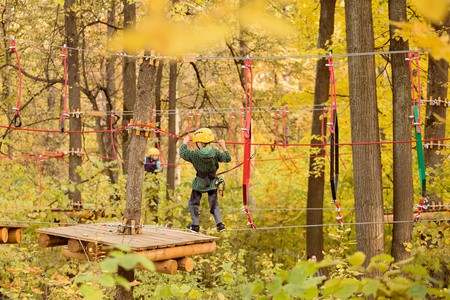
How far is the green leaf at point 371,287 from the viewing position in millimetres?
1859

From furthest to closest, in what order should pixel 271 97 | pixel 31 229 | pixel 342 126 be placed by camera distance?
1. pixel 271 97
2. pixel 342 126
3. pixel 31 229

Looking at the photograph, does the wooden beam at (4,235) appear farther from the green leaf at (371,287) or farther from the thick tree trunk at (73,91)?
the green leaf at (371,287)

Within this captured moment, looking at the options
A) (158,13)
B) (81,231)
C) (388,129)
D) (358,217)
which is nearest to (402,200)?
(358,217)

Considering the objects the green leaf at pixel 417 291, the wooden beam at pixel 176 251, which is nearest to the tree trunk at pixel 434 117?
the wooden beam at pixel 176 251

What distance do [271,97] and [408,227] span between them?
286 inches

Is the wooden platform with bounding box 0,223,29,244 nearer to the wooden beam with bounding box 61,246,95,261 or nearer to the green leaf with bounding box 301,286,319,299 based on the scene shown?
the wooden beam with bounding box 61,246,95,261

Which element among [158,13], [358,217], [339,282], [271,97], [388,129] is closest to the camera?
[339,282]

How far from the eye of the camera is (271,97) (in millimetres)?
13859

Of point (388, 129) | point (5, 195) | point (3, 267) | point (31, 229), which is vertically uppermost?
point (388, 129)

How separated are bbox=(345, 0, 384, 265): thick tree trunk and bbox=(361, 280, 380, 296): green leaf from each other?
4.71m

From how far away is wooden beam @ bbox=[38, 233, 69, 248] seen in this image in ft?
19.2

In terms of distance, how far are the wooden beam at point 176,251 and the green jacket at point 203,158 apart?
94cm

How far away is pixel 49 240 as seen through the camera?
19.4 feet

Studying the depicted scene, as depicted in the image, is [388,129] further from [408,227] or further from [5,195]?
[5,195]
